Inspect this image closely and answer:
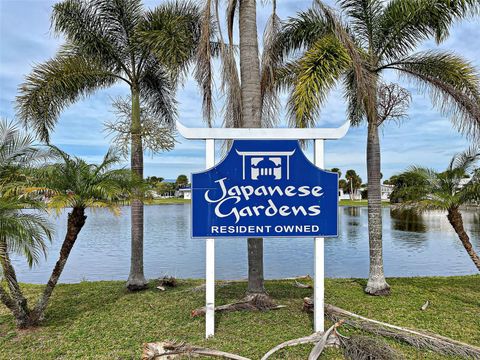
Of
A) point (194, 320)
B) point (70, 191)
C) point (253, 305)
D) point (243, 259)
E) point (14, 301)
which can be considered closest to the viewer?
point (14, 301)

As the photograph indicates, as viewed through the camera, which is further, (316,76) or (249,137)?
(316,76)

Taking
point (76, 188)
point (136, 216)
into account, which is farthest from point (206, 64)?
point (136, 216)

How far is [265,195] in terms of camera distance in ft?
20.2

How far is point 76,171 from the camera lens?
6.64 meters

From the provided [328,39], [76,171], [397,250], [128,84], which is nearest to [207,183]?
[76,171]

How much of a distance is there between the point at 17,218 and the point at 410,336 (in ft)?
20.3

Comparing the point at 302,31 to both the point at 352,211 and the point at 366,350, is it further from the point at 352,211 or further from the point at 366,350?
the point at 352,211

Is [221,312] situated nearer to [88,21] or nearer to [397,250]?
[88,21]

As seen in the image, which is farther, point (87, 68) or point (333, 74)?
point (87, 68)

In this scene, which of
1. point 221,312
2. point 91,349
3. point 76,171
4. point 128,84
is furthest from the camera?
point 128,84

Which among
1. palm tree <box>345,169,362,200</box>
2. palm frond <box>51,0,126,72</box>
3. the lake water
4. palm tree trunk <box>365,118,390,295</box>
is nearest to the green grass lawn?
palm tree trunk <box>365,118,390,295</box>

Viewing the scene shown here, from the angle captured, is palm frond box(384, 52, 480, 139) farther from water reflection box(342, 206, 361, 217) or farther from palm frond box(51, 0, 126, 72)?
water reflection box(342, 206, 361, 217)

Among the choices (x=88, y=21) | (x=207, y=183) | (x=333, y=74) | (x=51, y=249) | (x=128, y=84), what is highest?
(x=88, y=21)

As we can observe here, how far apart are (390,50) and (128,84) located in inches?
250
